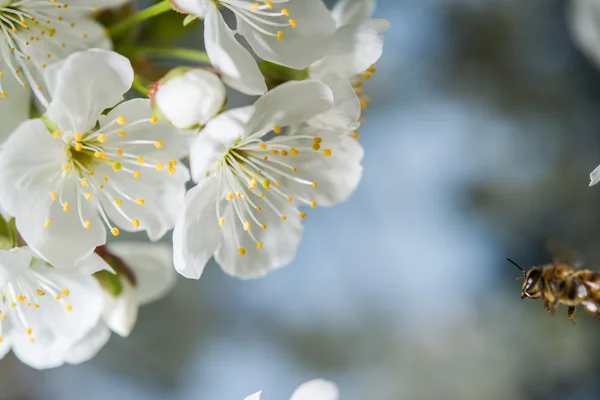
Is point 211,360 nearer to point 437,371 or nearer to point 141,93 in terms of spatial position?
point 437,371

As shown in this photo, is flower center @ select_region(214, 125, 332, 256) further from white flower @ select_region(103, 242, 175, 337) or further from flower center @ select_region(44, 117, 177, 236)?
white flower @ select_region(103, 242, 175, 337)

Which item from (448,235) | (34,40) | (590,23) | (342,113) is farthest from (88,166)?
(448,235)

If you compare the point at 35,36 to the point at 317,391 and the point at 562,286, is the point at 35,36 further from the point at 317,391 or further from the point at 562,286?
the point at 562,286

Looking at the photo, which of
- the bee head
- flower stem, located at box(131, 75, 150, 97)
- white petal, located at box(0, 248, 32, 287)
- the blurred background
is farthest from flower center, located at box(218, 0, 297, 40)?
the blurred background

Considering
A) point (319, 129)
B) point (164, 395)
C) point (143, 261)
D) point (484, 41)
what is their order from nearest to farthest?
point (319, 129) < point (143, 261) < point (164, 395) < point (484, 41)

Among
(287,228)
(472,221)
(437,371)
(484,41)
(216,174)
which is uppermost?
(216,174)

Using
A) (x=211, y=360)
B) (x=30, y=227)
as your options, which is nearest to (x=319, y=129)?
(x=30, y=227)
